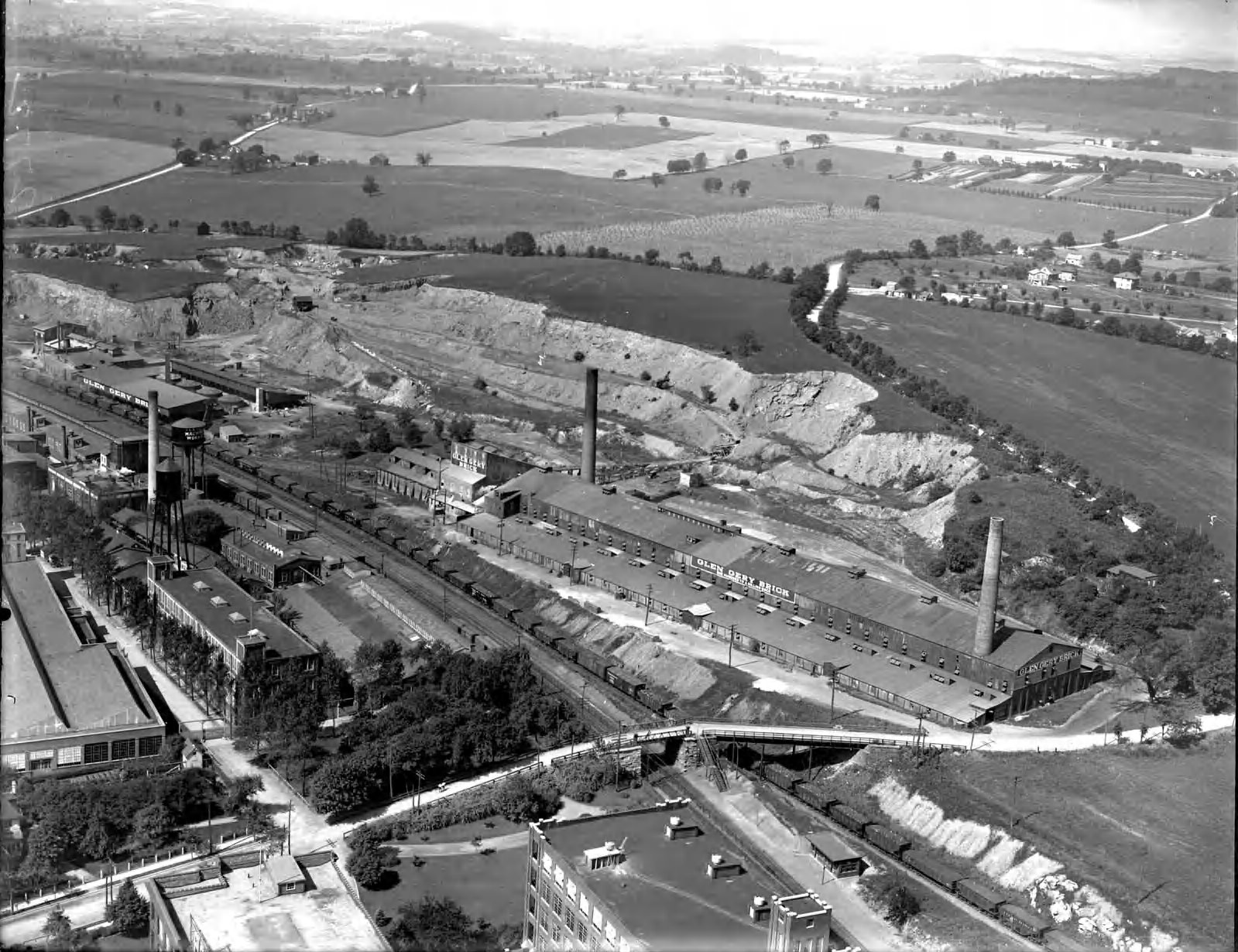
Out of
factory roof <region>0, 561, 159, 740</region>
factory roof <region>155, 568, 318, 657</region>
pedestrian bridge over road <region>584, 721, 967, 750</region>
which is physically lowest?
pedestrian bridge over road <region>584, 721, 967, 750</region>

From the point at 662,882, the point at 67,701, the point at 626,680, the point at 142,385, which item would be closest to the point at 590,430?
the point at 626,680

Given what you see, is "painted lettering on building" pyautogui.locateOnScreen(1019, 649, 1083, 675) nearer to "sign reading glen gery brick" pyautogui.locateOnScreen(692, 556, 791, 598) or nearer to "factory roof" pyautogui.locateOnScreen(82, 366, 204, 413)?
"sign reading glen gery brick" pyautogui.locateOnScreen(692, 556, 791, 598)

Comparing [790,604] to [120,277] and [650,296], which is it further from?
[120,277]

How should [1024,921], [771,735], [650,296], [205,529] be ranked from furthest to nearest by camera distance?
[650,296], [205,529], [771,735], [1024,921]

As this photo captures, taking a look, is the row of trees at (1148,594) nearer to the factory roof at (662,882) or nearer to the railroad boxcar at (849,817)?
the railroad boxcar at (849,817)

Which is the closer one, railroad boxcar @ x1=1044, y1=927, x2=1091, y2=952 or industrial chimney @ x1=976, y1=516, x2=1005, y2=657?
railroad boxcar @ x1=1044, y1=927, x2=1091, y2=952

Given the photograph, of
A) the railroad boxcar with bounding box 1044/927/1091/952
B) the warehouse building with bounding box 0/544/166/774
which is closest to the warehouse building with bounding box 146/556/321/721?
the warehouse building with bounding box 0/544/166/774

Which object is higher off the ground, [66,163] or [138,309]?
[66,163]
